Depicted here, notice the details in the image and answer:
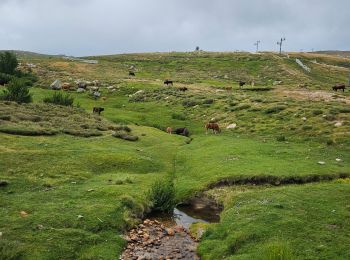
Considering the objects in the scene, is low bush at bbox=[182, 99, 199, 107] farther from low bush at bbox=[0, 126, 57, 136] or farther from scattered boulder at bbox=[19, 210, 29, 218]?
scattered boulder at bbox=[19, 210, 29, 218]

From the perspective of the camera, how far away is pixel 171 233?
1961 cm

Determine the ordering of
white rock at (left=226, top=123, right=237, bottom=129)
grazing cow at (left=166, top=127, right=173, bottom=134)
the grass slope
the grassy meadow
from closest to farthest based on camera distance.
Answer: the grass slope → the grassy meadow → grazing cow at (left=166, top=127, right=173, bottom=134) → white rock at (left=226, top=123, right=237, bottom=129)

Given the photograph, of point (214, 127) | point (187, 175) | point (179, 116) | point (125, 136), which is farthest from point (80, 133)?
point (179, 116)

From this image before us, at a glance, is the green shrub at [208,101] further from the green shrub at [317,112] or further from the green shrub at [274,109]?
the green shrub at [317,112]

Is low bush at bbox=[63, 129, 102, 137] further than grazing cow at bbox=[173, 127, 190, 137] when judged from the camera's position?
No

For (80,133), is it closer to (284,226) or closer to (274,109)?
(274,109)

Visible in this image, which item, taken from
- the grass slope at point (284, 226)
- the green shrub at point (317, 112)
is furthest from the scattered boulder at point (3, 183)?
the green shrub at point (317, 112)

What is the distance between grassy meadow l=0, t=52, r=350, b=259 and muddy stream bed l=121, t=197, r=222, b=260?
0.52m

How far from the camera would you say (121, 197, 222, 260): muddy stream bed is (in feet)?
57.3

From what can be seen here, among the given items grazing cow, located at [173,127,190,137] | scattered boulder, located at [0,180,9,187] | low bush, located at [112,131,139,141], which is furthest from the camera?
grazing cow, located at [173,127,190,137]

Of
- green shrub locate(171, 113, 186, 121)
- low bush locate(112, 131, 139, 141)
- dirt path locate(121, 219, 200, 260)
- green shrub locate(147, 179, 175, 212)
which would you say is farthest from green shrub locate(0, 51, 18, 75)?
dirt path locate(121, 219, 200, 260)

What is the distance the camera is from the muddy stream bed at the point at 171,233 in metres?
17.5

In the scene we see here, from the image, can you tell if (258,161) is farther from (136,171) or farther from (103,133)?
(103,133)

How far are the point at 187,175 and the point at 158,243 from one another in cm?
967
